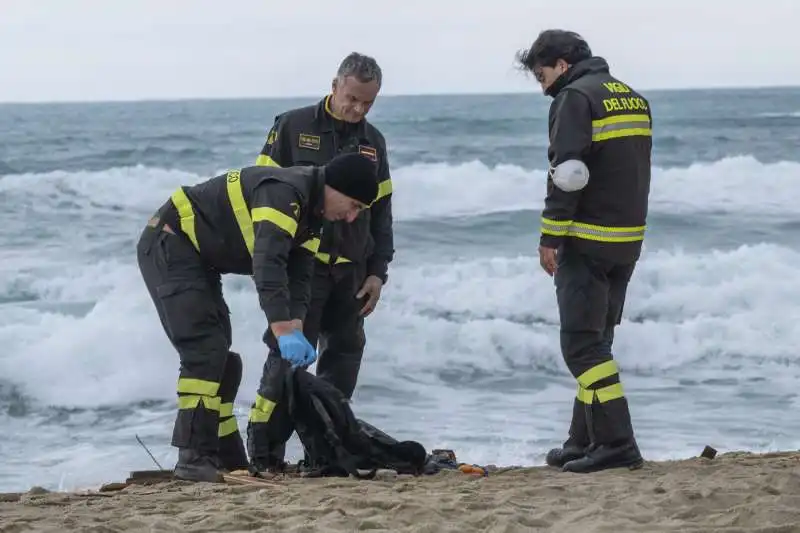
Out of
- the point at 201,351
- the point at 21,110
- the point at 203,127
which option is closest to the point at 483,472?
the point at 201,351

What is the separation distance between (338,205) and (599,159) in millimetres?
1205

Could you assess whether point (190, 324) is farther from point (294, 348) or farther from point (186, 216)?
point (294, 348)

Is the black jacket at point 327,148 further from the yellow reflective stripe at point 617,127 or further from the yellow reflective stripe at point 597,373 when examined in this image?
the yellow reflective stripe at point 597,373

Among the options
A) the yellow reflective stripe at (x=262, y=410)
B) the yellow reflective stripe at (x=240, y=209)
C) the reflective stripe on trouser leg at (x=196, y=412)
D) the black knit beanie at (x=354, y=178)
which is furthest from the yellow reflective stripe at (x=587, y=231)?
the reflective stripe on trouser leg at (x=196, y=412)

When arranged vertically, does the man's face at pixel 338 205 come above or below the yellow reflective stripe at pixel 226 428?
above

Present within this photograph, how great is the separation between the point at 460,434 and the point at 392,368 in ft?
7.83

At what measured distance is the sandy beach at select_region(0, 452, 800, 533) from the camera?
419 centimetres

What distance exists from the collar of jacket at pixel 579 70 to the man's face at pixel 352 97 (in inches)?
32.4

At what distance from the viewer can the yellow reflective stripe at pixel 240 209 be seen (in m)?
5.18

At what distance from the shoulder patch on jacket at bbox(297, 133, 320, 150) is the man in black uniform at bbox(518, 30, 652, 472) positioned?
1048 mm

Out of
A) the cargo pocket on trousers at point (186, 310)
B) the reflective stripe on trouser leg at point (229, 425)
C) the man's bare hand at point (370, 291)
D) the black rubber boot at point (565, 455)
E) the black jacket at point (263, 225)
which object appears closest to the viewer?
the black jacket at point (263, 225)

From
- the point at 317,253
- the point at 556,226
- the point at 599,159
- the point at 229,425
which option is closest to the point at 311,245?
the point at 317,253

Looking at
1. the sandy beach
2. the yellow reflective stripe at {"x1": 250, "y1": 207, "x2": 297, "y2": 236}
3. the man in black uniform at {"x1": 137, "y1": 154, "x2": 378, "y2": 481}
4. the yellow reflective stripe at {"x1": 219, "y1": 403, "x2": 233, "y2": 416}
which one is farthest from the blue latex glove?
the yellow reflective stripe at {"x1": 219, "y1": 403, "x2": 233, "y2": 416}

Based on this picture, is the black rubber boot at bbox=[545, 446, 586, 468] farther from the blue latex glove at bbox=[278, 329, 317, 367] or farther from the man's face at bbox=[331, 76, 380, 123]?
the man's face at bbox=[331, 76, 380, 123]
